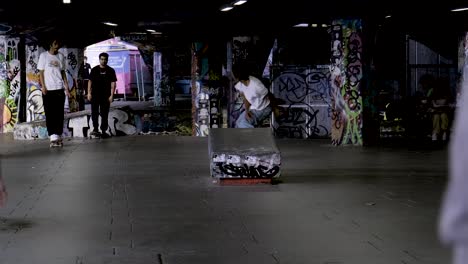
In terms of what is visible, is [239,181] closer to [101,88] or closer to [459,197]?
[459,197]

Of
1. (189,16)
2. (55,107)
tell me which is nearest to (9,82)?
(189,16)

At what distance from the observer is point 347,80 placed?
1986cm

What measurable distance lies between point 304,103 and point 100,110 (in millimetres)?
5376

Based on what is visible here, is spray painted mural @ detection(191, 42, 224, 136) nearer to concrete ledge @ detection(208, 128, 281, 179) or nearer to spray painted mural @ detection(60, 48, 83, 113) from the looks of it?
spray painted mural @ detection(60, 48, 83, 113)

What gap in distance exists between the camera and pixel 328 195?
11125 mm

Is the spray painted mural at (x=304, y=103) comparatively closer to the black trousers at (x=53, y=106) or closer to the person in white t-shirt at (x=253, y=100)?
the black trousers at (x=53, y=106)

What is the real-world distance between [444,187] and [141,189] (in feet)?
13.4

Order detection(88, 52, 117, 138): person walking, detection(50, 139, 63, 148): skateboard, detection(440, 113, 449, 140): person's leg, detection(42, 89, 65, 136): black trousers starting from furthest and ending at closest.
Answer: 1. detection(88, 52, 117, 138): person walking
2. detection(440, 113, 449, 140): person's leg
3. detection(50, 139, 63, 148): skateboard
4. detection(42, 89, 65, 136): black trousers

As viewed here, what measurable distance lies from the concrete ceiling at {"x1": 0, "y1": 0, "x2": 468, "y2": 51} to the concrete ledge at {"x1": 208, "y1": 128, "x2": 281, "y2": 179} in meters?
9.82

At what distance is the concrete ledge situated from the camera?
11.9 m

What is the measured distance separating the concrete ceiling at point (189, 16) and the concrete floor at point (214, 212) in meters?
7.49

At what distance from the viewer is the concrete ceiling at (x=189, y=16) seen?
2333 centimetres

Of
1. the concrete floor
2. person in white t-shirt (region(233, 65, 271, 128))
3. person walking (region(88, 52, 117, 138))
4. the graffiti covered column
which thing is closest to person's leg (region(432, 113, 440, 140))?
the graffiti covered column

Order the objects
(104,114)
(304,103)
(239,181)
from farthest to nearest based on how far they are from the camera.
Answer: (304,103), (104,114), (239,181)
